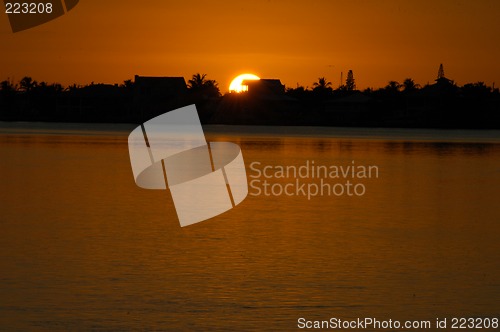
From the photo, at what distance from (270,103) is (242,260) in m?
122

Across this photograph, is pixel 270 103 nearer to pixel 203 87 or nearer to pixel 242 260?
pixel 203 87

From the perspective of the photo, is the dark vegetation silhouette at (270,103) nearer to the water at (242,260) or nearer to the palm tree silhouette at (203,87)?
the palm tree silhouette at (203,87)

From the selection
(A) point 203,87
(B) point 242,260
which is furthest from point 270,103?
(B) point 242,260

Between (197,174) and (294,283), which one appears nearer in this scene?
(294,283)

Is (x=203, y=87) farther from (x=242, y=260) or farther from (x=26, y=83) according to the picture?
(x=242, y=260)

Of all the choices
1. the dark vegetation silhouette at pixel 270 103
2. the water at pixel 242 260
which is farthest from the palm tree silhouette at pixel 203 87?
the water at pixel 242 260

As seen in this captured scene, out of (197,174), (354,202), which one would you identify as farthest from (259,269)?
(197,174)

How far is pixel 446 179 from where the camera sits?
30766mm

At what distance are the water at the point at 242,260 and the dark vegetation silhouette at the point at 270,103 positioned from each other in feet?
329

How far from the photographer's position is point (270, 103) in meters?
135

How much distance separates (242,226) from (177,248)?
3.07 m

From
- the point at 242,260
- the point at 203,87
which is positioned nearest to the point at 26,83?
the point at 203,87

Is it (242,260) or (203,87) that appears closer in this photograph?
(242,260)

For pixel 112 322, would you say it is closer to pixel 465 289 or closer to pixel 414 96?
pixel 465 289
